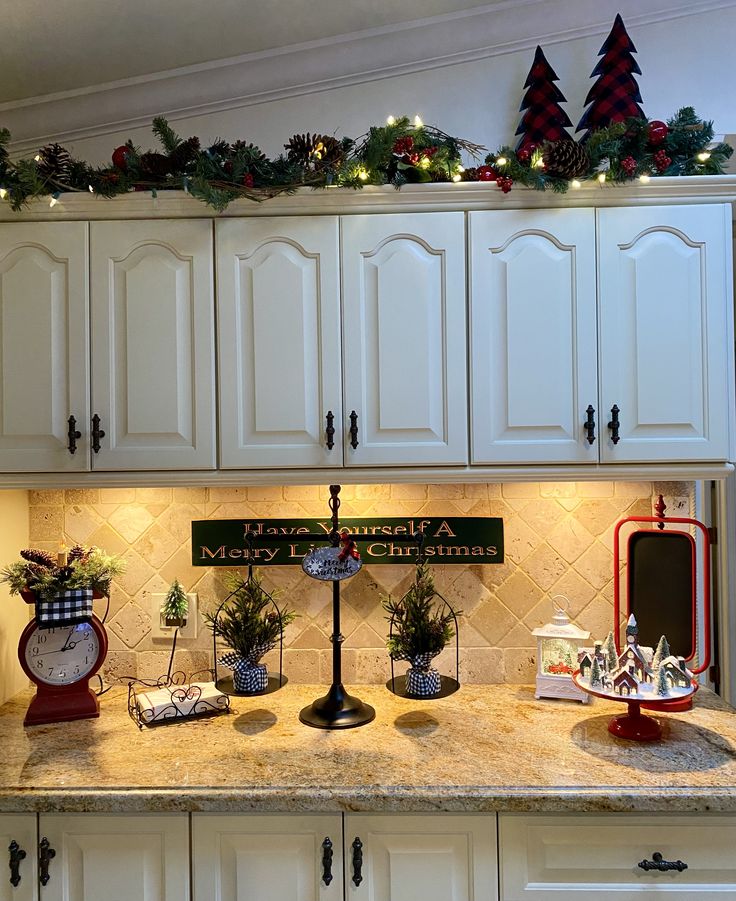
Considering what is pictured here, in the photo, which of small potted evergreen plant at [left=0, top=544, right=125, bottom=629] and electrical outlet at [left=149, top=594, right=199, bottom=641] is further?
electrical outlet at [left=149, top=594, right=199, bottom=641]

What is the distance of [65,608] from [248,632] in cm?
51

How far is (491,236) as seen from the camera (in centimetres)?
171

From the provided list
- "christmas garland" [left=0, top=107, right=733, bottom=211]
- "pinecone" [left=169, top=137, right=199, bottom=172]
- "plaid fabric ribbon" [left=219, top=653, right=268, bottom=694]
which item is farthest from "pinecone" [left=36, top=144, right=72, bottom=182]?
"plaid fabric ribbon" [left=219, top=653, right=268, bottom=694]

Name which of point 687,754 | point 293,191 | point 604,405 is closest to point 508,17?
point 293,191

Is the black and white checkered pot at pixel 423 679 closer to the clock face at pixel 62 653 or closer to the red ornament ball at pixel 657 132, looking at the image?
the clock face at pixel 62 653

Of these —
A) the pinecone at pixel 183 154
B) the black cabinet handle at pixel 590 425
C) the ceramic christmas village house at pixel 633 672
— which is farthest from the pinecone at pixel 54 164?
the ceramic christmas village house at pixel 633 672

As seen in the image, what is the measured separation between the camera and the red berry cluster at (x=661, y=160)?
5.42ft

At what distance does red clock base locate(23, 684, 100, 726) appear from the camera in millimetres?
1788

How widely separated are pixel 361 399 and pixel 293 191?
0.57 m

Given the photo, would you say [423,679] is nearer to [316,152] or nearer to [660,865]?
[660,865]

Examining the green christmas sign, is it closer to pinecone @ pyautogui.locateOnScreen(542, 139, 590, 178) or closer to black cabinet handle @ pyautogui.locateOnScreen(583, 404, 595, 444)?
black cabinet handle @ pyautogui.locateOnScreen(583, 404, 595, 444)

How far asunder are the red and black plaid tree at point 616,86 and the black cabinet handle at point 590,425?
2.50 ft

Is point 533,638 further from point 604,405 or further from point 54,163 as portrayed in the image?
point 54,163

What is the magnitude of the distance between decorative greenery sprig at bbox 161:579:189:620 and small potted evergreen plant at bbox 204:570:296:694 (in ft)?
0.30
